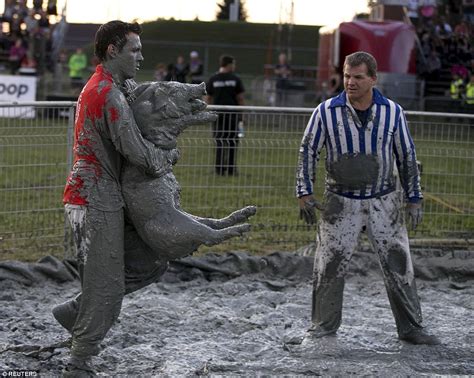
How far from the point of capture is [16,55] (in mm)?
30688

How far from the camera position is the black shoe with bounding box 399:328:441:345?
23.1ft

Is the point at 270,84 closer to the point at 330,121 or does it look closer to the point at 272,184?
the point at 272,184

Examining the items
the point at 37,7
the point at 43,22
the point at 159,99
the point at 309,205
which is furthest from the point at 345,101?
the point at 37,7

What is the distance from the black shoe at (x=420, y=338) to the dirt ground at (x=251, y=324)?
0.06 m

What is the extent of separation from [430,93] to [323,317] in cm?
1994

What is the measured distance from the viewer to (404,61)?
27516mm

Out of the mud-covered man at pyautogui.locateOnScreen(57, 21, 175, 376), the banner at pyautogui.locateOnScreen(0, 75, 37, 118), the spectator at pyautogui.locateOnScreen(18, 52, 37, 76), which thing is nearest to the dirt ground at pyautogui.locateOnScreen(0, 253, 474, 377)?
the mud-covered man at pyautogui.locateOnScreen(57, 21, 175, 376)

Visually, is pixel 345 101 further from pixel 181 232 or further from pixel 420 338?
pixel 181 232

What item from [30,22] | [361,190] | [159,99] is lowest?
[361,190]

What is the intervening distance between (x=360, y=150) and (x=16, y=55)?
82.7 ft

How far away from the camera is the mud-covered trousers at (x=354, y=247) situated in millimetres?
6980

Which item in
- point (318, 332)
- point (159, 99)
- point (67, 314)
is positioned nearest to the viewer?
point (159, 99)

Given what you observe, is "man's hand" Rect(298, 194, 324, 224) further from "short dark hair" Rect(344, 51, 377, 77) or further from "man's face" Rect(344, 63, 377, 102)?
"short dark hair" Rect(344, 51, 377, 77)

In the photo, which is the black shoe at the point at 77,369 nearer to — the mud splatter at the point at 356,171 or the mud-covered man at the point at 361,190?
the mud-covered man at the point at 361,190
